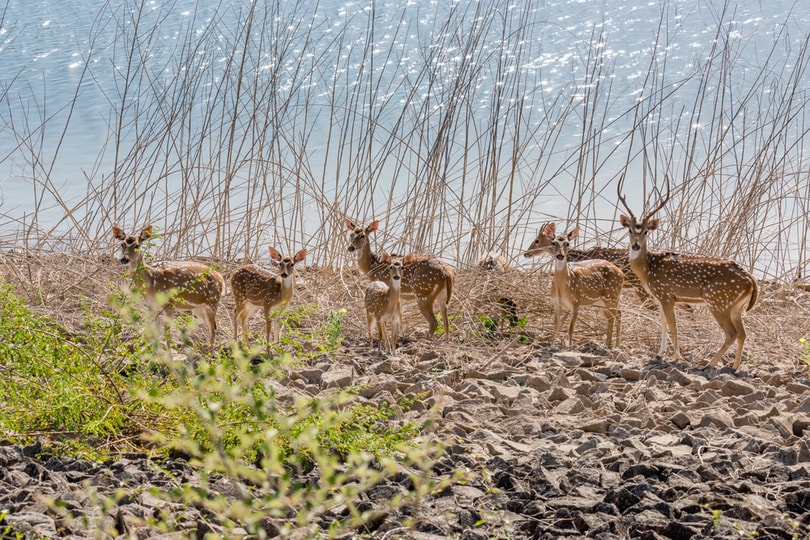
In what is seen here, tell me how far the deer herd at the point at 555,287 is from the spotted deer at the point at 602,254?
0.56 metres

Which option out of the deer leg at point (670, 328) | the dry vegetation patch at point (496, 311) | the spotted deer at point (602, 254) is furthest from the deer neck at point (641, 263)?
the spotted deer at point (602, 254)

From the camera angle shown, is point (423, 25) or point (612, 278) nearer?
point (612, 278)

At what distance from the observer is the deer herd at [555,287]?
265 inches

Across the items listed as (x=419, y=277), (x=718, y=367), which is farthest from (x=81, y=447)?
(x=718, y=367)

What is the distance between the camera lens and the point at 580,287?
727 cm

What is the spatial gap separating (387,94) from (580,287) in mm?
2953

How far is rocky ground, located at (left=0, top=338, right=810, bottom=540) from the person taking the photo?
11.6ft

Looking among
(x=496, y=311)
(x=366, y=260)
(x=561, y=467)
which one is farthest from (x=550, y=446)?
(x=366, y=260)

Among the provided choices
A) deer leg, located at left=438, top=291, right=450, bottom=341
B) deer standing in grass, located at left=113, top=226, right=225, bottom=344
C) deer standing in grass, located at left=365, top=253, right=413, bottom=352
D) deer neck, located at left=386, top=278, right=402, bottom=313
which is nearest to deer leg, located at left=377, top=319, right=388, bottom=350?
deer standing in grass, located at left=365, top=253, right=413, bottom=352

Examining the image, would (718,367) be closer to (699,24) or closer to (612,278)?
(612,278)

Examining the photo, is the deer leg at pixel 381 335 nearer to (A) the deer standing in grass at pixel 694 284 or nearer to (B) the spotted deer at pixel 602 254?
(B) the spotted deer at pixel 602 254

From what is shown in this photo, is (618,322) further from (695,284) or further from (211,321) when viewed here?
(211,321)

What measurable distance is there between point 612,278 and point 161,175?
12.5 feet

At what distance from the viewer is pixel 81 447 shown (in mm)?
4137
